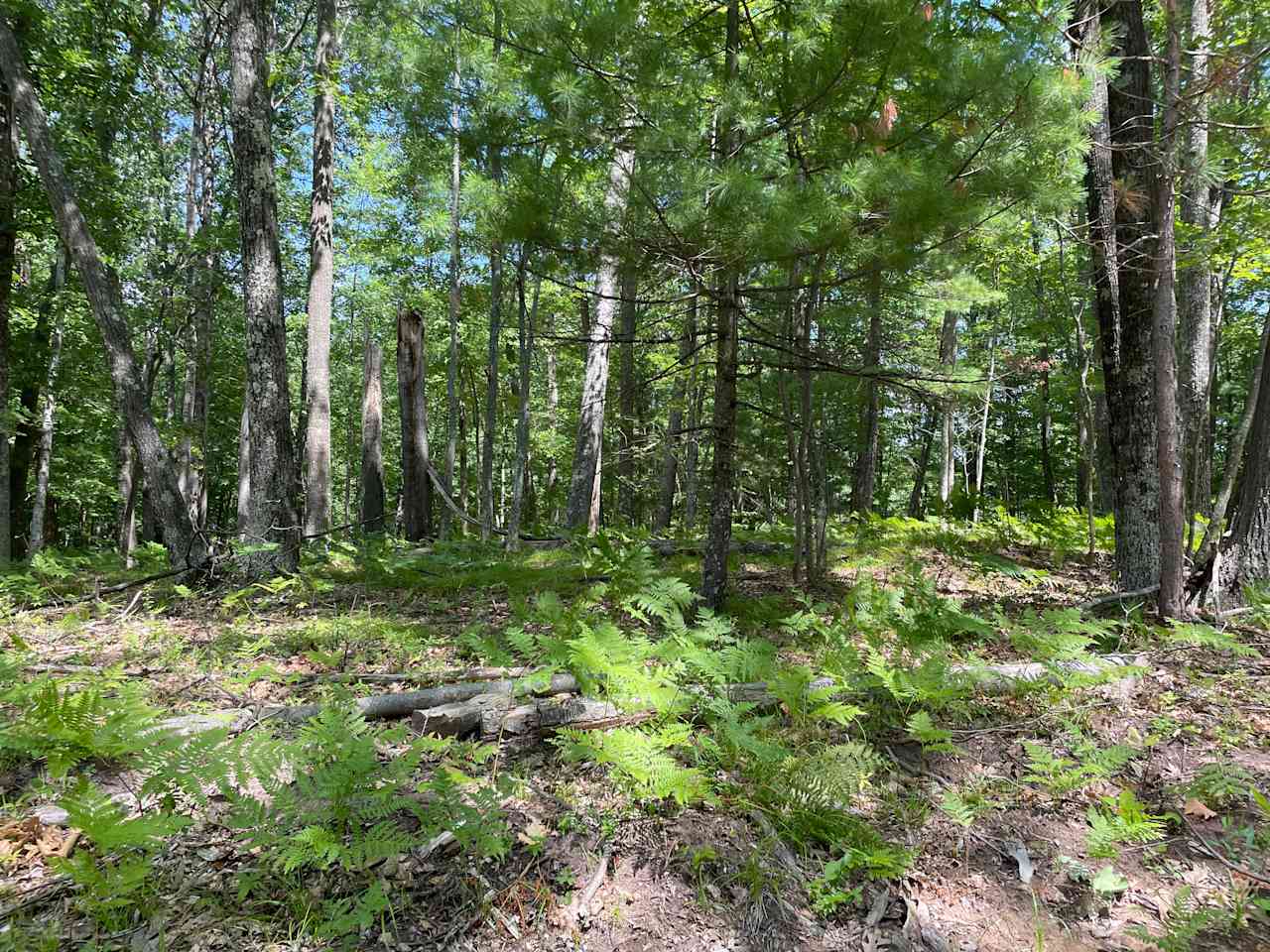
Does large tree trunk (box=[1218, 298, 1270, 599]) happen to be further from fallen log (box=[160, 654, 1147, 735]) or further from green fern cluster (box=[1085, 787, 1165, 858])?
green fern cluster (box=[1085, 787, 1165, 858])

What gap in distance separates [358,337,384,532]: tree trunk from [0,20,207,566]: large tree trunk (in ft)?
13.0

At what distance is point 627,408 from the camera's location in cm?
1395

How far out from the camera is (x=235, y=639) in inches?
171

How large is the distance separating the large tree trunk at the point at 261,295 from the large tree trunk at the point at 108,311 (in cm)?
69

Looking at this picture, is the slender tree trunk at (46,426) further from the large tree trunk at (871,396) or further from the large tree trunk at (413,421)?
the large tree trunk at (871,396)

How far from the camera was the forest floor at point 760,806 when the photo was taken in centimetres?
204

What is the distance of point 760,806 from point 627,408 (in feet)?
38.5

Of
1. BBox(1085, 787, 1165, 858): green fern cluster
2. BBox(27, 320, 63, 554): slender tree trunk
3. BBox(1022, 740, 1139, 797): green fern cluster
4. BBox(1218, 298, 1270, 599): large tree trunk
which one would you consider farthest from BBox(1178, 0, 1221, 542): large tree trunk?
BBox(27, 320, 63, 554): slender tree trunk

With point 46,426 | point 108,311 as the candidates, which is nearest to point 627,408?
point 108,311

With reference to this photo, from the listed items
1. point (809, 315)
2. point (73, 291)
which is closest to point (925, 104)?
point (809, 315)

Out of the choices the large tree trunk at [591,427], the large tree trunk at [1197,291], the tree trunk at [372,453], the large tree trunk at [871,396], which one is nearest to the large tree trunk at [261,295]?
the tree trunk at [372,453]

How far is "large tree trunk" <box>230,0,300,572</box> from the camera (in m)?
5.68

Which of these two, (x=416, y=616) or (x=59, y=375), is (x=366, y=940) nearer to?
(x=416, y=616)

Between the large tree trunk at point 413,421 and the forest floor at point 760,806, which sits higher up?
the large tree trunk at point 413,421
